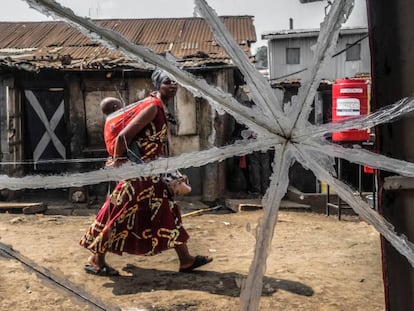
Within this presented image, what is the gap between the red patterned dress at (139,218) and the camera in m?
3.87

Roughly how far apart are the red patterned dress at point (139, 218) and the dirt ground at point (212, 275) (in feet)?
1.08

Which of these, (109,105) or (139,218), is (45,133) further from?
(139,218)

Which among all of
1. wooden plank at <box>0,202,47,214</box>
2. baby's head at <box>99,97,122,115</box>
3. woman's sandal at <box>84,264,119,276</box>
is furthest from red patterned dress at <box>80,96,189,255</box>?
wooden plank at <box>0,202,47,214</box>

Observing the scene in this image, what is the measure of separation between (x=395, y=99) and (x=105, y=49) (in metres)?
8.37

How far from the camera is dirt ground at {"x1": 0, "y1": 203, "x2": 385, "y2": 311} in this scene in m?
3.48

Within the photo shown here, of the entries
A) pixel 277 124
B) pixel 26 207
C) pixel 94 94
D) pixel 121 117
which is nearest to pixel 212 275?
pixel 121 117

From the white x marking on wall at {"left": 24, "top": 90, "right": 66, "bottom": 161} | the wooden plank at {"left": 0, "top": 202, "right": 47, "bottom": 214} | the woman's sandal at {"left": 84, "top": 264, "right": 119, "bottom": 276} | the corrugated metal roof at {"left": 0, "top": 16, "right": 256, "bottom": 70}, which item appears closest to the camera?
the woman's sandal at {"left": 84, "top": 264, "right": 119, "bottom": 276}

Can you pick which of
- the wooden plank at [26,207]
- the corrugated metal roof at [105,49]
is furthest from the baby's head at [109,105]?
the wooden plank at [26,207]

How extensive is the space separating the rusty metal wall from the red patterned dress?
8.02 feet

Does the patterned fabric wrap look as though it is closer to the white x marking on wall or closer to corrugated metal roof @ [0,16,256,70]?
Answer: corrugated metal roof @ [0,16,256,70]

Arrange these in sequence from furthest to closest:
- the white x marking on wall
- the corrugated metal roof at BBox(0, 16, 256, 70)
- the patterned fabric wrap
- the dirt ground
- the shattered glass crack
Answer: the white x marking on wall, the corrugated metal roof at BBox(0, 16, 256, 70), the patterned fabric wrap, the dirt ground, the shattered glass crack

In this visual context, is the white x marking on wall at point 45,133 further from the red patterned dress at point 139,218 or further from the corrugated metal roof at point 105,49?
the red patterned dress at point 139,218

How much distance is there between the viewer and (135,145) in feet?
12.3

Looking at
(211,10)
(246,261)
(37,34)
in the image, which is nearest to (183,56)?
(37,34)
